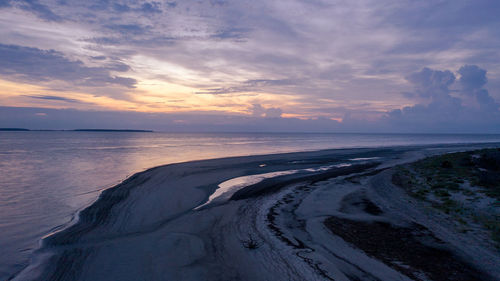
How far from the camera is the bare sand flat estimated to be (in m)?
7.96

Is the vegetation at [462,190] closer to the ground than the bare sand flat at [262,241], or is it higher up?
higher up

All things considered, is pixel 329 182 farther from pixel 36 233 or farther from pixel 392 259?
pixel 36 233

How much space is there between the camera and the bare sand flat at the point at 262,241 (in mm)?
7965

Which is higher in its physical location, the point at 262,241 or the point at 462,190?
the point at 462,190

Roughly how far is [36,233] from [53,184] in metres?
12.9

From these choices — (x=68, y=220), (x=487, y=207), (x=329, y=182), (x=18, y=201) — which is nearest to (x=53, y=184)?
(x=18, y=201)

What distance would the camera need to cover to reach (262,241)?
1018cm

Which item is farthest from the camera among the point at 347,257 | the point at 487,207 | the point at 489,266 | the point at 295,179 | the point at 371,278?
the point at 295,179

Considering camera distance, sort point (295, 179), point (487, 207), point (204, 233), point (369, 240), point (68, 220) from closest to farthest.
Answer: point (369, 240), point (204, 233), point (68, 220), point (487, 207), point (295, 179)

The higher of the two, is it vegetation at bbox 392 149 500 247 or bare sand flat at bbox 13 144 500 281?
vegetation at bbox 392 149 500 247

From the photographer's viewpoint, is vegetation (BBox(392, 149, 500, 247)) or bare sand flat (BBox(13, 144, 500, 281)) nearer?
bare sand flat (BBox(13, 144, 500, 281))

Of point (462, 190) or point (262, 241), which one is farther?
point (462, 190)

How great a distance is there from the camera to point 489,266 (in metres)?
8.11

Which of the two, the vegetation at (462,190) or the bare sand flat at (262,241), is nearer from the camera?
the bare sand flat at (262,241)
